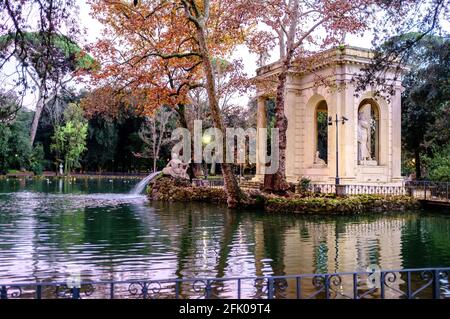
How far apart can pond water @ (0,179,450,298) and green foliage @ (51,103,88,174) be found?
40.0m

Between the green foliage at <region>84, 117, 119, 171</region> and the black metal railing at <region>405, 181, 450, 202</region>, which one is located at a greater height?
the green foliage at <region>84, 117, 119, 171</region>

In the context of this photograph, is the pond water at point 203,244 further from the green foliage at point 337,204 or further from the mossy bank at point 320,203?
the mossy bank at point 320,203

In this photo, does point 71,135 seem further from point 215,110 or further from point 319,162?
point 215,110

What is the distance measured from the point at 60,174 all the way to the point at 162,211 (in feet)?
154

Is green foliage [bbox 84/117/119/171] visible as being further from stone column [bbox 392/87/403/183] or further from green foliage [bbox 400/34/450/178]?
stone column [bbox 392/87/403/183]

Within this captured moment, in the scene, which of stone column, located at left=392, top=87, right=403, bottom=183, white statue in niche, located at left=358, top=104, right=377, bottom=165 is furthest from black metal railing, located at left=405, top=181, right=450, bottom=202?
white statue in niche, located at left=358, top=104, right=377, bottom=165

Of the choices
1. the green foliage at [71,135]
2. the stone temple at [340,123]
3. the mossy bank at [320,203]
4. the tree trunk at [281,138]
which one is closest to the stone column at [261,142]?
the stone temple at [340,123]

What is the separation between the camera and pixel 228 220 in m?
18.6

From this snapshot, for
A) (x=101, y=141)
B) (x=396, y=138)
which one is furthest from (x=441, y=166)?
(x=101, y=141)

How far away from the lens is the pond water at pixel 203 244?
972 cm

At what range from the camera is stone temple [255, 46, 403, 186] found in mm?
27922

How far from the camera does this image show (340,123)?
93.3 feet

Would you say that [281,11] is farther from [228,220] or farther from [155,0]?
[228,220]

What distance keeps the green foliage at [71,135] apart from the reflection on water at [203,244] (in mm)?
39952
